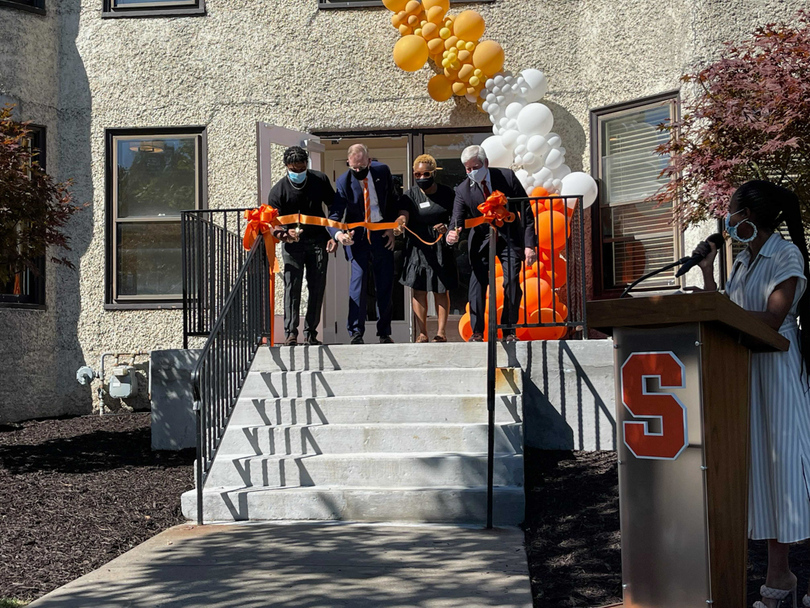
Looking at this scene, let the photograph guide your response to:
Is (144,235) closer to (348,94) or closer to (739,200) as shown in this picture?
(348,94)

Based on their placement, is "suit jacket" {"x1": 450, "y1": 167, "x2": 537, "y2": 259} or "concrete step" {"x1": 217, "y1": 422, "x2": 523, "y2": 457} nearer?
"concrete step" {"x1": 217, "y1": 422, "x2": 523, "y2": 457}

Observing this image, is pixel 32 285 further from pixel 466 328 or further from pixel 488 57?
pixel 488 57

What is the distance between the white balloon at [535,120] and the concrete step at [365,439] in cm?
349

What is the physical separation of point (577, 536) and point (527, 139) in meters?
4.37

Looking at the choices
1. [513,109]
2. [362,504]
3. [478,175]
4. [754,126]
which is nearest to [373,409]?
[362,504]

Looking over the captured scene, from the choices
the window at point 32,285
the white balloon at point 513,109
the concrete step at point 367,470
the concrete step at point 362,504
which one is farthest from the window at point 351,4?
the concrete step at point 362,504

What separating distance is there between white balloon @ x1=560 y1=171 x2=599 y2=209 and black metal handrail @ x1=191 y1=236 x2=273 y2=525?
2.88m

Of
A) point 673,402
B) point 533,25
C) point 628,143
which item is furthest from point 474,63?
point 673,402

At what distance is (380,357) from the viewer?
678 cm

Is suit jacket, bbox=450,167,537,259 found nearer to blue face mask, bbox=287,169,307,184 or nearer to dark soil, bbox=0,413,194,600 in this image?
blue face mask, bbox=287,169,307,184

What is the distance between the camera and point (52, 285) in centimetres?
957

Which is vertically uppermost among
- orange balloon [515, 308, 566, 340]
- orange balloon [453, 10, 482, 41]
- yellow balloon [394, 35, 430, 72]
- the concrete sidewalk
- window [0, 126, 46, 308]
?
orange balloon [453, 10, 482, 41]

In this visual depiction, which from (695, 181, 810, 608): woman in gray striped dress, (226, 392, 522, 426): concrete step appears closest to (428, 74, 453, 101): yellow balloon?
(226, 392, 522, 426): concrete step

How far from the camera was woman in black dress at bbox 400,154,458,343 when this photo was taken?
758cm
